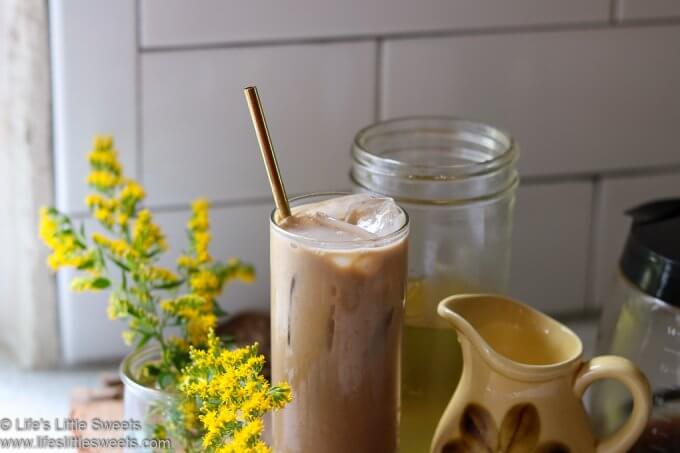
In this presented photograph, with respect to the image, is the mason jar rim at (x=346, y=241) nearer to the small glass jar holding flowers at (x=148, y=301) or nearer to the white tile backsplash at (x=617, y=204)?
the small glass jar holding flowers at (x=148, y=301)

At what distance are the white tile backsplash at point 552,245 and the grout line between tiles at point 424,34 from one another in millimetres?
156

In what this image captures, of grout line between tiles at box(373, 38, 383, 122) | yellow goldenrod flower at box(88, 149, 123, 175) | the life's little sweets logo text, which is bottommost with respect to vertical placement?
the life's little sweets logo text

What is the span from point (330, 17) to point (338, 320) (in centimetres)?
36

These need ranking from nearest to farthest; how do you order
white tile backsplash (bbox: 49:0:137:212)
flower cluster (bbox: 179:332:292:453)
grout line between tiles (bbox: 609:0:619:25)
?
flower cluster (bbox: 179:332:292:453), white tile backsplash (bbox: 49:0:137:212), grout line between tiles (bbox: 609:0:619:25)

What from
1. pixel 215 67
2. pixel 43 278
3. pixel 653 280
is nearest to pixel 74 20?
pixel 215 67

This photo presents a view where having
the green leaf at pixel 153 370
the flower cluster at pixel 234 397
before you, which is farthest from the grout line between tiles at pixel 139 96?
the flower cluster at pixel 234 397

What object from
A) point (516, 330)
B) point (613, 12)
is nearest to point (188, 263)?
point (516, 330)

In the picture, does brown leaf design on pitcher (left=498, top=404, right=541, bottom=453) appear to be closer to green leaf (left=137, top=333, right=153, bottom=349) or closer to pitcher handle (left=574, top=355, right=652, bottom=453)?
pitcher handle (left=574, top=355, right=652, bottom=453)

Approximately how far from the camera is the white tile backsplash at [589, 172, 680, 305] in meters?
1.07

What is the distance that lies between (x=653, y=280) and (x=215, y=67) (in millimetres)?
412

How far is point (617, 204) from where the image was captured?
1.08 m

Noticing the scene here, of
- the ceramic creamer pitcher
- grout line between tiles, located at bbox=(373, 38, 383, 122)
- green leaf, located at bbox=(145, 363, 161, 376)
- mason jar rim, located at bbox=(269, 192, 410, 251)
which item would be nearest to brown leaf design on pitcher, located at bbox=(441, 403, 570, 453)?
the ceramic creamer pitcher

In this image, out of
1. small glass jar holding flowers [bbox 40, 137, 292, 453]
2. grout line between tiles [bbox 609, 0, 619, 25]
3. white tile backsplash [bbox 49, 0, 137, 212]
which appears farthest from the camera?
grout line between tiles [bbox 609, 0, 619, 25]

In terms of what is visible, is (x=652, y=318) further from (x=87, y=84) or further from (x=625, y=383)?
(x=87, y=84)
